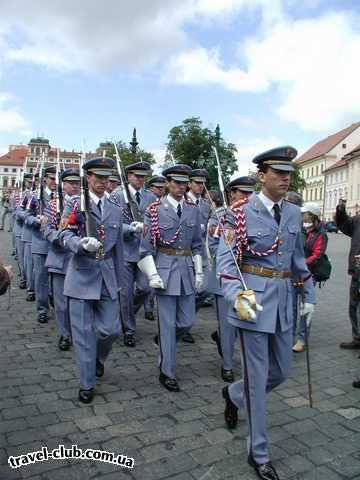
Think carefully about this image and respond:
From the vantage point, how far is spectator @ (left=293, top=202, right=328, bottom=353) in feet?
21.2

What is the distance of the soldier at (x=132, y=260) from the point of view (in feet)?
21.7

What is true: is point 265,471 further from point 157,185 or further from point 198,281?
point 157,185

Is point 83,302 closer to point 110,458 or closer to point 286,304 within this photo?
point 110,458

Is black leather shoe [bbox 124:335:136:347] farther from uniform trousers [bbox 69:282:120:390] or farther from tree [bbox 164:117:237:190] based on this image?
tree [bbox 164:117:237:190]

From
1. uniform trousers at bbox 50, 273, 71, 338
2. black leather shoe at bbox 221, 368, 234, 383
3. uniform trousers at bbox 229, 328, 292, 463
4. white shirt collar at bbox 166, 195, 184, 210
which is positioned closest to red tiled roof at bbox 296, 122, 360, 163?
uniform trousers at bbox 50, 273, 71, 338

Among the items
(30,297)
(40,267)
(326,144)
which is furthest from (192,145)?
(326,144)

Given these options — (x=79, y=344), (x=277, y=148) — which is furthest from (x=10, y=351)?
(x=277, y=148)

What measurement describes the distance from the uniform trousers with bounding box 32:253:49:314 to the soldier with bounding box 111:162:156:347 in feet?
4.47

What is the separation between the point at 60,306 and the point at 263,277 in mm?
3609

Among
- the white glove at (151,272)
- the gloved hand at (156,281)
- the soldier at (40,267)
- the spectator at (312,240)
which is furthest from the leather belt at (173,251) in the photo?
the soldier at (40,267)

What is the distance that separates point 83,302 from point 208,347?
244 centimetres

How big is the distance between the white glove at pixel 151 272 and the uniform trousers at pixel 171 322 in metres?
0.24

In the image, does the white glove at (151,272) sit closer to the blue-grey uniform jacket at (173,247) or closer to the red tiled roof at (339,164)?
the blue-grey uniform jacket at (173,247)

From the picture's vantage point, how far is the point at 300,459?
11.8ft
